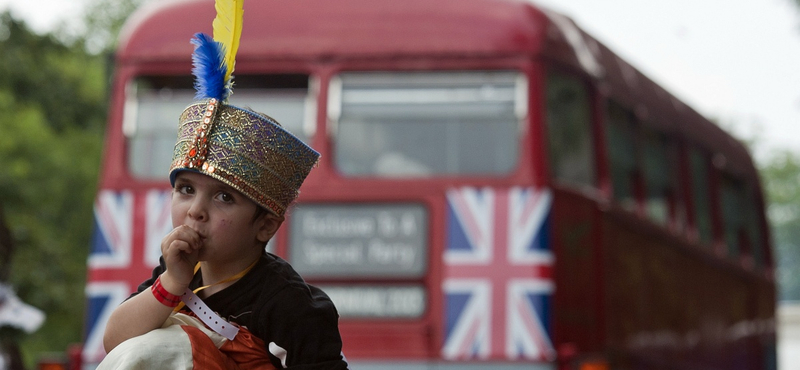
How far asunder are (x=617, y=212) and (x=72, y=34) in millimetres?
33720

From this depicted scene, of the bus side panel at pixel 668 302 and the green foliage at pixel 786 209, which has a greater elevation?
the green foliage at pixel 786 209

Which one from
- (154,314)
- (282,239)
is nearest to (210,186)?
(154,314)

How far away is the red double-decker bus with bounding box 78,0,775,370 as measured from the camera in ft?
27.9

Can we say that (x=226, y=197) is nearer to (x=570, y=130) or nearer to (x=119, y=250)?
(x=119, y=250)

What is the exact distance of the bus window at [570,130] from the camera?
28.9ft

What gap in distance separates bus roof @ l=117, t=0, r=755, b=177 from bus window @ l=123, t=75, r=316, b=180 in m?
0.15

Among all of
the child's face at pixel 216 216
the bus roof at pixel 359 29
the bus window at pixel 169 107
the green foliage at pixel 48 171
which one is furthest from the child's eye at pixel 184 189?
the green foliage at pixel 48 171

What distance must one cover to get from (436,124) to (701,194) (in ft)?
13.1

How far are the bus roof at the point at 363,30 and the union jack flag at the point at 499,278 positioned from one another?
0.90 meters

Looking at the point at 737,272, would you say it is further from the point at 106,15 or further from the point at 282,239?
the point at 106,15

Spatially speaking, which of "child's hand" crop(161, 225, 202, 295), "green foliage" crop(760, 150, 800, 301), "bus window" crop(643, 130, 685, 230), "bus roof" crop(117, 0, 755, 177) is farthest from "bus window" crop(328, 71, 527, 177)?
"green foliage" crop(760, 150, 800, 301)

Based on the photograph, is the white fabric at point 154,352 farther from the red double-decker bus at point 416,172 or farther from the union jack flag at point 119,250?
the union jack flag at point 119,250

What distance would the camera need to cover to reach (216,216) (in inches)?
103

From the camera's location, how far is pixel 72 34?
136ft
